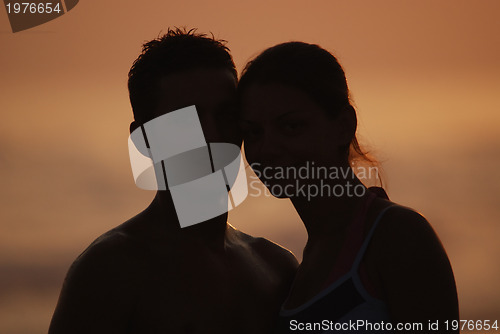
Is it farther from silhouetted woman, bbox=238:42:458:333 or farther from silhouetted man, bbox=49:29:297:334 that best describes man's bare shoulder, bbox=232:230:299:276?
silhouetted woman, bbox=238:42:458:333

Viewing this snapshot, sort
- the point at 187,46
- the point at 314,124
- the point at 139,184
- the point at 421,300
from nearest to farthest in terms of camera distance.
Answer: the point at 421,300 < the point at 314,124 < the point at 187,46 < the point at 139,184

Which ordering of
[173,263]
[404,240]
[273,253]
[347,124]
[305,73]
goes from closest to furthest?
[404,240]
[305,73]
[347,124]
[173,263]
[273,253]

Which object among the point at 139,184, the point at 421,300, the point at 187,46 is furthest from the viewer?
the point at 139,184

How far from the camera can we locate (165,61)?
3.85 m

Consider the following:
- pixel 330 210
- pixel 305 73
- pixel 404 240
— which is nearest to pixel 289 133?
pixel 305 73

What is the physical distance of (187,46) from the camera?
3.88 metres

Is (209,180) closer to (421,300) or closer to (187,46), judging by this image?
(187,46)

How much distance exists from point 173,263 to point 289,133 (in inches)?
37.1

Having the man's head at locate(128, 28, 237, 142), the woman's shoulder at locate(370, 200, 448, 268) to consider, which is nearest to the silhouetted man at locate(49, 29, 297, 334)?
the man's head at locate(128, 28, 237, 142)

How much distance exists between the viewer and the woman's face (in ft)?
11.6

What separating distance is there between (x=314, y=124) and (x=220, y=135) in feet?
1.72

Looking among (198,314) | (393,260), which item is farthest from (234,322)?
(393,260)

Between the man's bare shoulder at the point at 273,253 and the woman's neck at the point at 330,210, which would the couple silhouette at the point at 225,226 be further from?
the man's bare shoulder at the point at 273,253

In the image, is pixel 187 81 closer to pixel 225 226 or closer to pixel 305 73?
pixel 305 73
